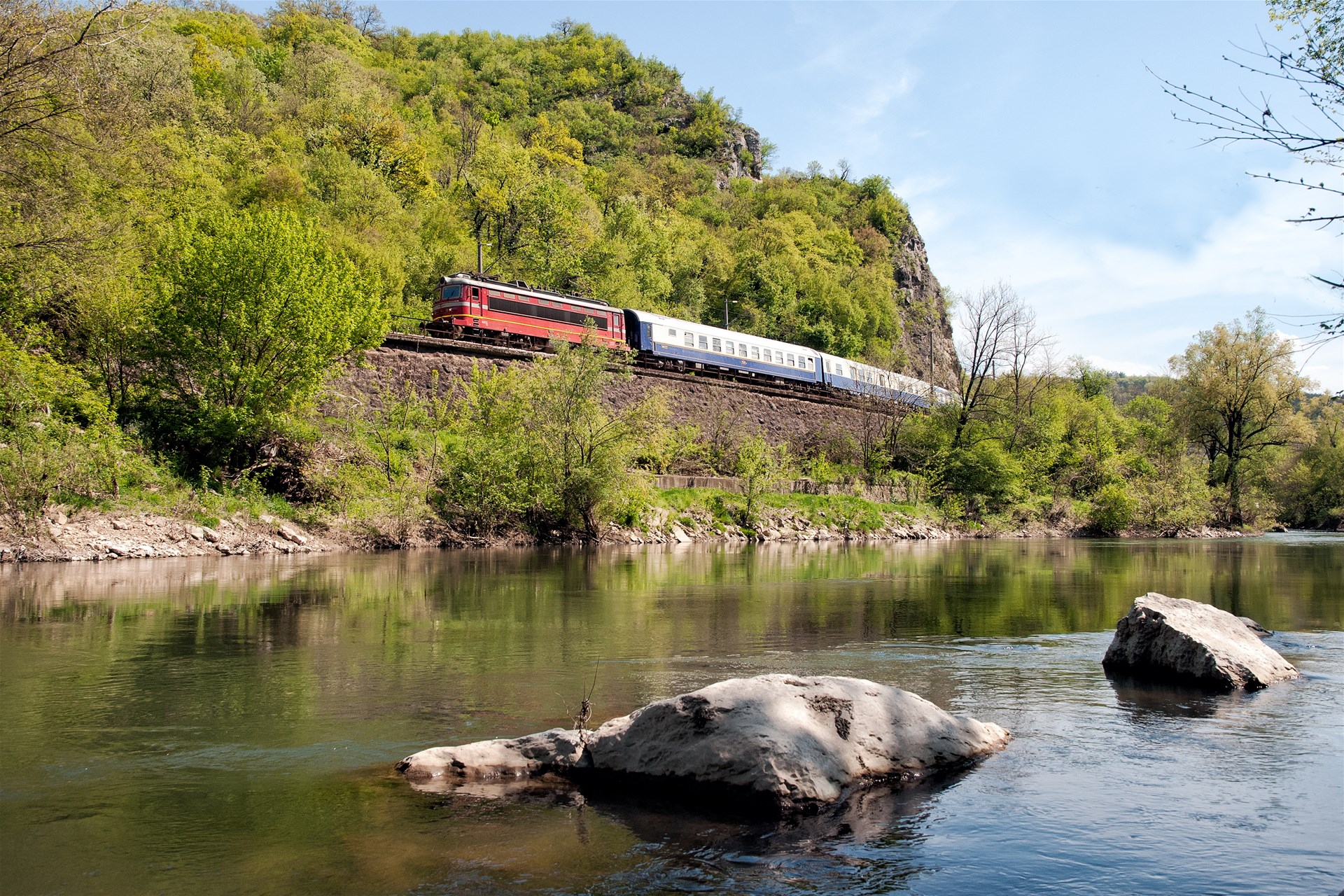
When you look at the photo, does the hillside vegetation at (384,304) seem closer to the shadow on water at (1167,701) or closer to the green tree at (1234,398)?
the green tree at (1234,398)

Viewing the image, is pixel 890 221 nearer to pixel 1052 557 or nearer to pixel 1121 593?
pixel 1052 557

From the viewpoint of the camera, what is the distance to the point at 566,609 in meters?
14.1

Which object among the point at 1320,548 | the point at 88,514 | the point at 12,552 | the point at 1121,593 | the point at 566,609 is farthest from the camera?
the point at 1320,548

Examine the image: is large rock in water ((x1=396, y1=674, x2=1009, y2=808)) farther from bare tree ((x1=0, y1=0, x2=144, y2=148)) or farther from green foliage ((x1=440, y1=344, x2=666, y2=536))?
green foliage ((x1=440, y1=344, x2=666, y2=536))

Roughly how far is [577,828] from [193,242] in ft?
85.7

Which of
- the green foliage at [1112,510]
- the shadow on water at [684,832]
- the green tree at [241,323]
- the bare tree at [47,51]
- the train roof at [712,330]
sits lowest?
the shadow on water at [684,832]

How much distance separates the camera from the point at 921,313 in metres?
116

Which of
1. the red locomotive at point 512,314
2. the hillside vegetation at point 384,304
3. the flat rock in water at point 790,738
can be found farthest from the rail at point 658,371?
the flat rock in water at point 790,738

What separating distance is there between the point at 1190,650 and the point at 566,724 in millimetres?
6412

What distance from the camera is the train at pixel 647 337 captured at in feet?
130

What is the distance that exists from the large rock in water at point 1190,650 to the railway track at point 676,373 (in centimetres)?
2942

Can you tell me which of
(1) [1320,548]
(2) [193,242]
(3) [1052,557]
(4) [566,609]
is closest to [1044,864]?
(4) [566,609]

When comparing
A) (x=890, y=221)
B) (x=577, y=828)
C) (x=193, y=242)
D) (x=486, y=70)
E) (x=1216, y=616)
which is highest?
(x=486, y=70)

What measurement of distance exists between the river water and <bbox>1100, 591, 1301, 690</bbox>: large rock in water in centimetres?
38
